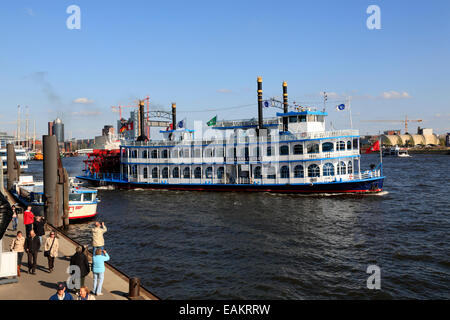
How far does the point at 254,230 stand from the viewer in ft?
76.0

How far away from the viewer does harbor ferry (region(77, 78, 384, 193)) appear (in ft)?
121

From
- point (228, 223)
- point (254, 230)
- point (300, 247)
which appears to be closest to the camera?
point (300, 247)

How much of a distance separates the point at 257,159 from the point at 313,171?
654 centimetres

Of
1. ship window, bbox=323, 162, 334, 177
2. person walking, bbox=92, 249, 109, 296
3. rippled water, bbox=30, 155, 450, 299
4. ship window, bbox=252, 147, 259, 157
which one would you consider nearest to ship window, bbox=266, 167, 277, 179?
ship window, bbox=252, 147, 259, 157

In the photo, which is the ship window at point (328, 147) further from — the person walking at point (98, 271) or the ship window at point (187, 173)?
the person walking at point (98, 271)

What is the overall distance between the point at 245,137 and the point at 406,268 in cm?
2732

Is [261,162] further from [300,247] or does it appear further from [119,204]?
[300,247]

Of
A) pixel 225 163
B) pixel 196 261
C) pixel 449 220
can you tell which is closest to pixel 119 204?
pixel 225 163

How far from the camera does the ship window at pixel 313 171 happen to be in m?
37.5

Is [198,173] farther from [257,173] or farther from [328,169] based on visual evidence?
[328,169]

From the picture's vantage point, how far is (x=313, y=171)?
1485 inches

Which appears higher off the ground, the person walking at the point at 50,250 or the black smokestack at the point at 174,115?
the black smokestack at the point at 174,115

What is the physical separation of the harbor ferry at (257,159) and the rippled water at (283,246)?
364cm

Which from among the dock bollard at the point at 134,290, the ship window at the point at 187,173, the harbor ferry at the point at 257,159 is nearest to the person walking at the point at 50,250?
the dock bollard at the point at 134,290
